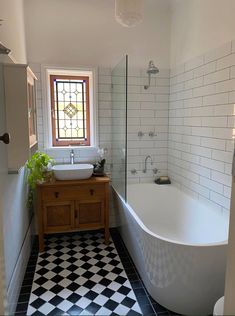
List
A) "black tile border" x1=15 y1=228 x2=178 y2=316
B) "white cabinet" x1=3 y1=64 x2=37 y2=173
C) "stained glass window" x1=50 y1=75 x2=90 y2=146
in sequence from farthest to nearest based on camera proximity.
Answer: "stained glass window" x1=50 y1=75 x2=90 y2=146 → "black tile border" x1=15 y1=228 x2=178 y2=316 → "white cabinet" x1=3 y1=64 x2=37 y2=173

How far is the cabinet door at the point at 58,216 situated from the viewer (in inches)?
108

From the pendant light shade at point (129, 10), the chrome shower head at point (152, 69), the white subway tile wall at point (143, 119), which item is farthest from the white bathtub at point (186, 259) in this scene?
the pendant light shade at point (129, 10)

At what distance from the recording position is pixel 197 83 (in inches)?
104

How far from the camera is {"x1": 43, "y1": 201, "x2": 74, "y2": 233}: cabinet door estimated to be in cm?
274

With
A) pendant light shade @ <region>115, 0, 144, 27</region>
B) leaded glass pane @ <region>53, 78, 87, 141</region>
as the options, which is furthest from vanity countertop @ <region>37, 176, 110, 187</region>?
pendant light shade @ <region>115, 0, 144, 27</region>

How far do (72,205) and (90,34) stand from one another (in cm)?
209

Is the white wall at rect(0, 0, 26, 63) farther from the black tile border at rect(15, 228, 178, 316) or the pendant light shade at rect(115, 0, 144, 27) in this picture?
the black tile border at rect(15, 228, 178, 316)

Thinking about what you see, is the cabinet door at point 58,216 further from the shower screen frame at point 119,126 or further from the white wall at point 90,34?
the white wall at point 90,34

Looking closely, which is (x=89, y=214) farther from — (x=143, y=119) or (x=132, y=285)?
(x=143, y=119)

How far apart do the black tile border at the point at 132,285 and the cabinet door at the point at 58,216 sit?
338 millimetres

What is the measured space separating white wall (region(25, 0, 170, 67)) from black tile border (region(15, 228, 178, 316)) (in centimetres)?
226

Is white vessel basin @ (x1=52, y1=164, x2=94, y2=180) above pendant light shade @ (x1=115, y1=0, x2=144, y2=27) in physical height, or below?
below

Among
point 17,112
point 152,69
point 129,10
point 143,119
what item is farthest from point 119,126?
point 17,112

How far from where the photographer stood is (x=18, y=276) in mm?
2061
